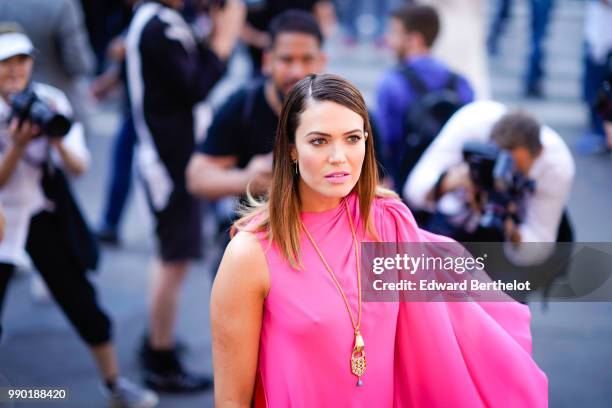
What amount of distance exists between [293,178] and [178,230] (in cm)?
203

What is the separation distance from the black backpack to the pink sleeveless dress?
1.69 meters

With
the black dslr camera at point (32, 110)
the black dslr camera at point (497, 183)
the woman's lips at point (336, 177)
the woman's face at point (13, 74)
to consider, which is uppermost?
the woman's face at point (13, 74)

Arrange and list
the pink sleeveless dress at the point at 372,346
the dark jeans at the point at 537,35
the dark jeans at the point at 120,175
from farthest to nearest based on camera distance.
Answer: the dark jeans at the point at 537,35 < the dark jeans at the point at 120,175 < the pink sleeveless dress at the point at 372,346

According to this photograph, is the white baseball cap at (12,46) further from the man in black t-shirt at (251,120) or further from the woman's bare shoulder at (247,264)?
the woman's bare shoulder at (247,264)

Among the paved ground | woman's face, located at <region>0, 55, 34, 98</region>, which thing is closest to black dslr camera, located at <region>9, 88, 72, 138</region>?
woman's face, located at <region>0, 55, 34, 98</region>

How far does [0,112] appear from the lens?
3262mm

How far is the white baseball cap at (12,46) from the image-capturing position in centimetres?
324


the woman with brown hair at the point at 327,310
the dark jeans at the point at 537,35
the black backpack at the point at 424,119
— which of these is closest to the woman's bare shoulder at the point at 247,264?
the woman with brown hair at the point at 327,310

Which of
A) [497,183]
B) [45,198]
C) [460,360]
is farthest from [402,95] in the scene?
[460,360]

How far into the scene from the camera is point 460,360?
204 centimetres

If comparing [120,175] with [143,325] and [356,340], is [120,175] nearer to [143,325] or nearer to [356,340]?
[143,325]

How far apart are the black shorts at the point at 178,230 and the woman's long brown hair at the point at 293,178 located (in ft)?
6.27

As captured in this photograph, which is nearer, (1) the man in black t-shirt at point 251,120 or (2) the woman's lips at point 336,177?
(2) the woman's lips at point 336,177

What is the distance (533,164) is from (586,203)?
3.01 metres
